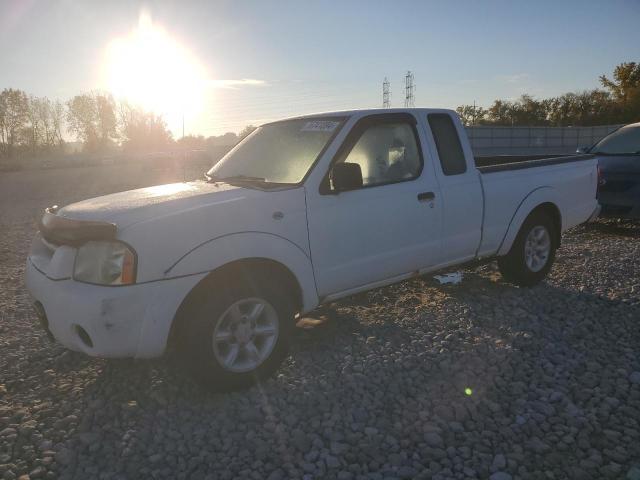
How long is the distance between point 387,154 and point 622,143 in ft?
21.2

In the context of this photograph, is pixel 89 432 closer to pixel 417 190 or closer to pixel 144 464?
pixel 144 464

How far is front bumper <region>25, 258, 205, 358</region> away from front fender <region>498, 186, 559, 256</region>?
326 cm

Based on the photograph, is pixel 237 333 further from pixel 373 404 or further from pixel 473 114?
pixel 473 114

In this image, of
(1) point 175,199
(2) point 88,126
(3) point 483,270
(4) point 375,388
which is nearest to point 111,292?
(1) point 175,199

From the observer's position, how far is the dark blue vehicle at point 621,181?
7680 millimetres

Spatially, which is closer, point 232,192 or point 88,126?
point 232,192

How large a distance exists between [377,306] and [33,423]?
3148 mm

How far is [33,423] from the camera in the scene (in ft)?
10.3

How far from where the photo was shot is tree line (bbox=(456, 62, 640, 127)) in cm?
4478

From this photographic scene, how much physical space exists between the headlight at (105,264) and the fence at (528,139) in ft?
81.9

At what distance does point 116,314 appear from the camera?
2.86m

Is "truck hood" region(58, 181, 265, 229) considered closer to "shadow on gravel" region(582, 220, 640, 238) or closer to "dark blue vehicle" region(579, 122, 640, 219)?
"dark blue vehicle" region(579, 122, 640, 219)

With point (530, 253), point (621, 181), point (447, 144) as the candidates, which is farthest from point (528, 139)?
point (447, 144)

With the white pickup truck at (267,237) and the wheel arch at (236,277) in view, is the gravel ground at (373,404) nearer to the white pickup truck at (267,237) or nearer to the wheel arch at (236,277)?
the white pickup truck at (267,237)
